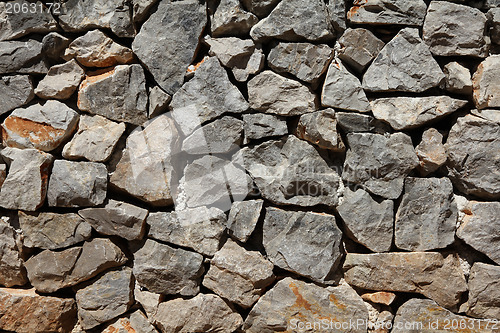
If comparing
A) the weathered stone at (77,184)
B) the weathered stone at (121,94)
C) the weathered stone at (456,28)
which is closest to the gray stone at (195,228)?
the weathered stone at (77,184)

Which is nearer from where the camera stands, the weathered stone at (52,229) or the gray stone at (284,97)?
the gray stone at (284,97)

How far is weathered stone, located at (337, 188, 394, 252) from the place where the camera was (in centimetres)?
211

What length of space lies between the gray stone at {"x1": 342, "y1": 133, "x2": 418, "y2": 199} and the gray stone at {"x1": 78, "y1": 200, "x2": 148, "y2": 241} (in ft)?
3.61

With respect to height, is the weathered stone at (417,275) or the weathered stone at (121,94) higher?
the weathered stone at (121,94)

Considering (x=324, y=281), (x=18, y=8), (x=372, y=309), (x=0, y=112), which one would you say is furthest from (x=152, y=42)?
(x=372, y=309)

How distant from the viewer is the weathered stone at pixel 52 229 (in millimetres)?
2271

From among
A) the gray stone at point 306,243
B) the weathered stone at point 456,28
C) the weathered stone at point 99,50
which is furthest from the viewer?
the weathered stone at point 99,50

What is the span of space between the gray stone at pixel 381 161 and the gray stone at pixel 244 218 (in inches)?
19.6

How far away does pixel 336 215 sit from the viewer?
7.21ft

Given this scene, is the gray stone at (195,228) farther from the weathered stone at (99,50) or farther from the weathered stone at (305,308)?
the weathered stone at (99,50)

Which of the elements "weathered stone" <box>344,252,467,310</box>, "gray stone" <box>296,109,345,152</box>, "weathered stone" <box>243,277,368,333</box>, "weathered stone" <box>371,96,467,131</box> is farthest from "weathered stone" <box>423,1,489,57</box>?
"weathered stone" <box>243,277,368,333</box>

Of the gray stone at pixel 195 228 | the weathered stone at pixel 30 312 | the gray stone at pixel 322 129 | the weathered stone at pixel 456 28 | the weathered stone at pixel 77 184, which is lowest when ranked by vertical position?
the weathered stone at pixel 30 312

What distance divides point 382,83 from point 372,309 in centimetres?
112

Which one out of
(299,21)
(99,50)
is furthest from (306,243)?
(99,50)
